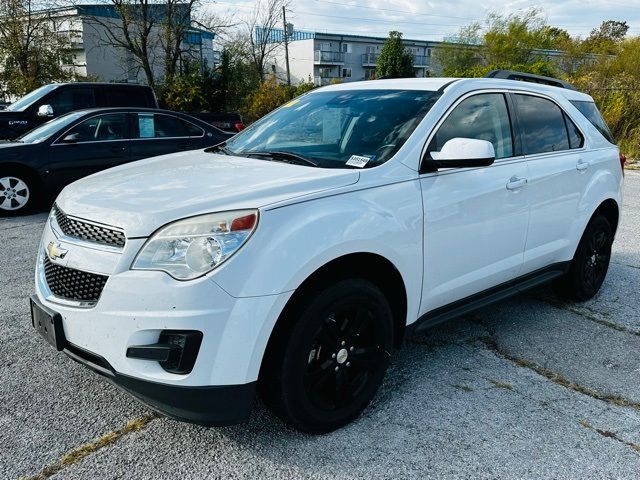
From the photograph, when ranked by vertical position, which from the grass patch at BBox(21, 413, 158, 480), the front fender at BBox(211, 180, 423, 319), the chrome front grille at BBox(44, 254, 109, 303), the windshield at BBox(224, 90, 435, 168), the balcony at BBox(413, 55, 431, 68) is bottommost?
the grass patch at BBox(21, 413, 158, 480)

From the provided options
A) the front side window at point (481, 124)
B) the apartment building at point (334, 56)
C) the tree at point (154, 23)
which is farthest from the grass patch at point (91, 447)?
the apartment building at point (334, 56)

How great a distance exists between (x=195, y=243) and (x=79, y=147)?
268 inches

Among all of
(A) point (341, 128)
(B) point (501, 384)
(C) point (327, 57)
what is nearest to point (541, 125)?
(A) point (341, 128)

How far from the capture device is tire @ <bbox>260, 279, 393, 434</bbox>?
7.80 feet

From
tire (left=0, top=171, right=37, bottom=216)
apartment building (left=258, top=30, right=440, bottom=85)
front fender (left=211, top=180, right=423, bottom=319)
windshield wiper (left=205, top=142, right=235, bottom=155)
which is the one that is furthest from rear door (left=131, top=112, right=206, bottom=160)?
apartment building (left=258, top=30, right=440, bottom=85)

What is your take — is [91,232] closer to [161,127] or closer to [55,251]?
[55,251]

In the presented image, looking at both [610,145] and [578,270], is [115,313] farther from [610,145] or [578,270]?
[610,145]

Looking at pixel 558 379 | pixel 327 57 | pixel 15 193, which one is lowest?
pixel 558 379

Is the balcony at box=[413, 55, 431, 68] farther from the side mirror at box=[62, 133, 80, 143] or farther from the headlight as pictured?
the headlight

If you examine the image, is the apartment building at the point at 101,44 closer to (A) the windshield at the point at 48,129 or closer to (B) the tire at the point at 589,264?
(A) the windshield at the point at 48,129

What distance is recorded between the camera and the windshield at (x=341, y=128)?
3.03m

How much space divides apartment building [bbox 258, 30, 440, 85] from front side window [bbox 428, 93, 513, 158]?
68367mm

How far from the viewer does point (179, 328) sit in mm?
2158

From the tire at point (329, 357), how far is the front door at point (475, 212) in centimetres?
43
